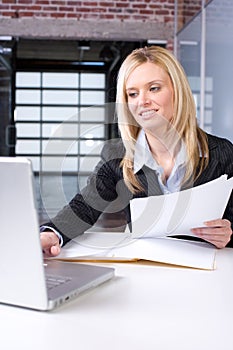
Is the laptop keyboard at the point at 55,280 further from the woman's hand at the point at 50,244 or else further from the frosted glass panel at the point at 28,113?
the frosted glass panel at the point at 28,113

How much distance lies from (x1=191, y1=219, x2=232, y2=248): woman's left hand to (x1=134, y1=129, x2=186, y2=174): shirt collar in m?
0.33

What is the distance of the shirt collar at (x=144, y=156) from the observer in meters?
1.67

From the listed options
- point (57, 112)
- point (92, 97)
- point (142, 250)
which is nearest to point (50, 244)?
point (142, 250)

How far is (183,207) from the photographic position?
4.12 feet

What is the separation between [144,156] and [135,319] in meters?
0.96

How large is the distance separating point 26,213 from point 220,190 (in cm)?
63

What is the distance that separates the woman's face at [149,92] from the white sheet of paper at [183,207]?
48cm

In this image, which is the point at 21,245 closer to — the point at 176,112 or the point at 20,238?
the point at 20,238

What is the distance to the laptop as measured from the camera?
77 centimetres

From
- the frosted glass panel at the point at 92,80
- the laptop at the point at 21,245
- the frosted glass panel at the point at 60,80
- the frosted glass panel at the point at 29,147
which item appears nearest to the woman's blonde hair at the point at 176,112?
the laptop at the point at 21,245

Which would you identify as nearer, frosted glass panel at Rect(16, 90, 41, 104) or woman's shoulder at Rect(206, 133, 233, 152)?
woman's shoulder at Rect(206, 133, 233, 152)

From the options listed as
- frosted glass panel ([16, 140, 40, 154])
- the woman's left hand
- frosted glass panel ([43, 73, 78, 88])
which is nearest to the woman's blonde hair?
the woman's left hand

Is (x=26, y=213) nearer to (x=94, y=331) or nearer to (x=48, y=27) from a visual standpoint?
(x=94, y=331)

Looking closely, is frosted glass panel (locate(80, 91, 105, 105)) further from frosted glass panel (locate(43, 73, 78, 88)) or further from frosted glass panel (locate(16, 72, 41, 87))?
frosted glass panel (locate(16, 72, 41, 87))
